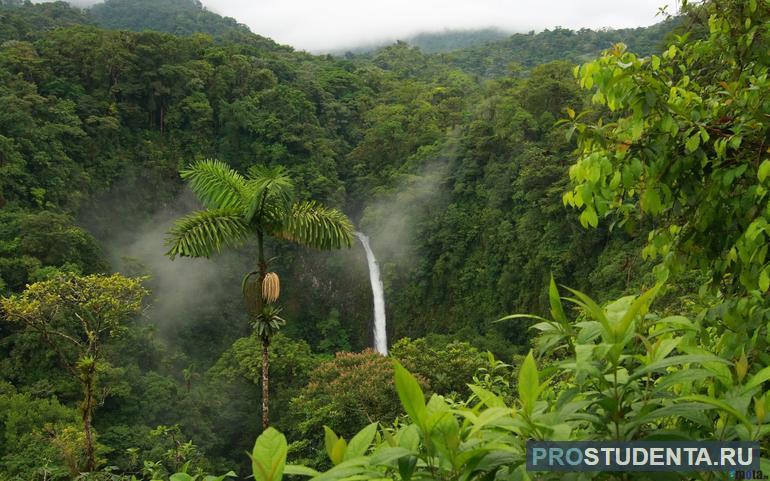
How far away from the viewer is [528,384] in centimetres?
79

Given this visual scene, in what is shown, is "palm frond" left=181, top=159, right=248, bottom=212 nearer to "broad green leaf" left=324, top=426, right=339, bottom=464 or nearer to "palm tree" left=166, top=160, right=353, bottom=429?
"palm tree" left=166, top=160, right=353, bottom=429

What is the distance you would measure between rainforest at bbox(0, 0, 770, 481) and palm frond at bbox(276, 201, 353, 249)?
0.04 meters

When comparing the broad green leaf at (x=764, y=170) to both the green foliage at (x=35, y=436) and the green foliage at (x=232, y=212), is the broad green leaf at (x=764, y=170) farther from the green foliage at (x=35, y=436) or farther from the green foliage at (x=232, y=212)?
the green foliage at (x=35, y=436)

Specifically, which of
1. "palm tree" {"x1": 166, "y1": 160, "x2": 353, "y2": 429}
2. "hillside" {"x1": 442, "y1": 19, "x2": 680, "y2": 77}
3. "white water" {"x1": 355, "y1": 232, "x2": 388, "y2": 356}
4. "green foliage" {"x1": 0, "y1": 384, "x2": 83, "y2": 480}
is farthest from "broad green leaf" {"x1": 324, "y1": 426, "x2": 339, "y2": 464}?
"hillside" {"x1": 442, "y1": 19, "x2": 680, "y2": 77}

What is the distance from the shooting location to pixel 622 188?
1.73 metres

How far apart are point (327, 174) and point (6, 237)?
13.7 meters

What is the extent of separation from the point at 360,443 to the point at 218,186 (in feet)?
18.8

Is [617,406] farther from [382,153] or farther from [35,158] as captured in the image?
[382,153]

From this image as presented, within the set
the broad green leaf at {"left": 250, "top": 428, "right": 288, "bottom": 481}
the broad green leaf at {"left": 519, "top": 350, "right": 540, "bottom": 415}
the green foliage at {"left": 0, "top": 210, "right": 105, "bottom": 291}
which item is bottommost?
the green foliage at {"left": 0, "top": 210, "right": 105, "bottom": 291}

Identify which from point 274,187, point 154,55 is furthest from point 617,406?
point 154,55

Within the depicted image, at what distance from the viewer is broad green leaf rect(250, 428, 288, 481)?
0.74 m

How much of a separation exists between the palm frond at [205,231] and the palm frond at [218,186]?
0.11 m

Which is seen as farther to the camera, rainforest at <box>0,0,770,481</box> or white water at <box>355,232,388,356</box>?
white water at <box>355,232,388,356</box>

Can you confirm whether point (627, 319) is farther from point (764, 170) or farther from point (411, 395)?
point (764, 170)
